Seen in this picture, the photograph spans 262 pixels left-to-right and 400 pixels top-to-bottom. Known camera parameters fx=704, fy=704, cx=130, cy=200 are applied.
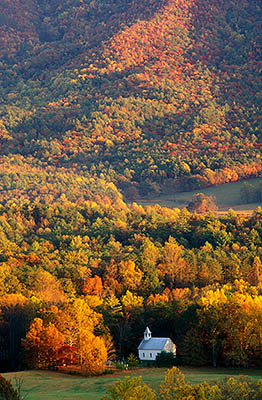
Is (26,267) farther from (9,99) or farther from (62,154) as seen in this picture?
(9,99)

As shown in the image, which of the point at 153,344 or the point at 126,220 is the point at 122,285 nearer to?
the point at 153,344

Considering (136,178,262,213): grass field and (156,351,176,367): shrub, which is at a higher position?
(136,178,262,213): grass field

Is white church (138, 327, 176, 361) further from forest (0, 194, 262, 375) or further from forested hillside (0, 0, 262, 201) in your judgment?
forested hillside (0, 0, 262, 201)

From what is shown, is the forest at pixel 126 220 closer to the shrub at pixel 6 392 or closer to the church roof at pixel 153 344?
the church roof at pixel 153 344

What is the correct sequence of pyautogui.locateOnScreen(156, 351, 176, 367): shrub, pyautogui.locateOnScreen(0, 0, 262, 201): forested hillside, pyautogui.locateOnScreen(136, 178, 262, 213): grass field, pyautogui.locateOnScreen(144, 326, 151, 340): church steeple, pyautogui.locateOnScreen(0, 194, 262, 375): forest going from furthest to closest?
pyautogui.locateOnScreen(0, 0, 262, 201): forested hillside < pyautogui.locateOnScreen(136, 178, 262, 213): grass field < pyautogui.locateOnScreen(144, 326, 151, 340): church steeple < pyautogui.locateOnScreen(156, 351, 176, 367): shrub < pyautogui.locateOnScreen(0, 194, 262, 375): forest

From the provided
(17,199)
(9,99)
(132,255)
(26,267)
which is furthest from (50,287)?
(9,99)

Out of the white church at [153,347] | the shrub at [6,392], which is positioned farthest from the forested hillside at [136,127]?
the shrub at [6,392]

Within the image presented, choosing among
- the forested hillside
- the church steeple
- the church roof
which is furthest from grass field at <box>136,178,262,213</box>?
the church roof
